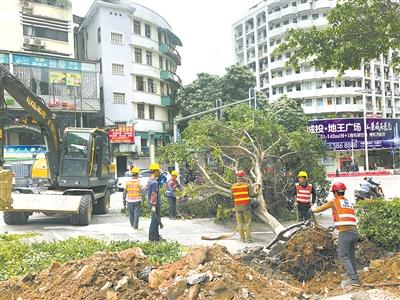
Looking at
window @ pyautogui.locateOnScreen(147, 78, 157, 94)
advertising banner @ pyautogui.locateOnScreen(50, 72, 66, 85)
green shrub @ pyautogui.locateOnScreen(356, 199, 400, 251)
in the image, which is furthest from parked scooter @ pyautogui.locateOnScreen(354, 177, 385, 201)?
window @ pyautogui.locateOnScreen(147, 78, 157, 94)

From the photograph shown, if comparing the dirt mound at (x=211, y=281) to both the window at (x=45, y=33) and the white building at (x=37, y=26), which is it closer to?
the white building at (x=37, y=26)

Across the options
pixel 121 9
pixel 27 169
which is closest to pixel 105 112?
pixel 121 9

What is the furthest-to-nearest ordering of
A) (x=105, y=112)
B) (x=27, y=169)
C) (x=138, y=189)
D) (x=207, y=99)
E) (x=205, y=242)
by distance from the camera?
(x=207, y=99)
(x=105, y=112)
(x=27, y=169)
(x=138, y=189)
(x=205, y=242)

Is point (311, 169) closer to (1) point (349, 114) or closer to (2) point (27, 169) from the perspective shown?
(2) point (27, 169)

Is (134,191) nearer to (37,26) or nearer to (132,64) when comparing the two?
(37,26)

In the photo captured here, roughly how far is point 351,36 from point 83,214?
8.43m

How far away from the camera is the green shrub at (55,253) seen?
730 cm

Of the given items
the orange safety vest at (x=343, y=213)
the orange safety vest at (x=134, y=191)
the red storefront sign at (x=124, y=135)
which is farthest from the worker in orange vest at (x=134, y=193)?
the red storefront sign at (x=124, y=135)

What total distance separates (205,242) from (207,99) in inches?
1287

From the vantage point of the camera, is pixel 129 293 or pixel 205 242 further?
pixel 205 242

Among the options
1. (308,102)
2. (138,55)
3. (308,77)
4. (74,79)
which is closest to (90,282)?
(74,79)

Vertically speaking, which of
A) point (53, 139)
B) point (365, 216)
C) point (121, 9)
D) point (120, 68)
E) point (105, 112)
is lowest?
point (365, 216)

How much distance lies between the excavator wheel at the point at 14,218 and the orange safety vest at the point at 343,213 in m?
9.43

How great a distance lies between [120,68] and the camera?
4044cm
